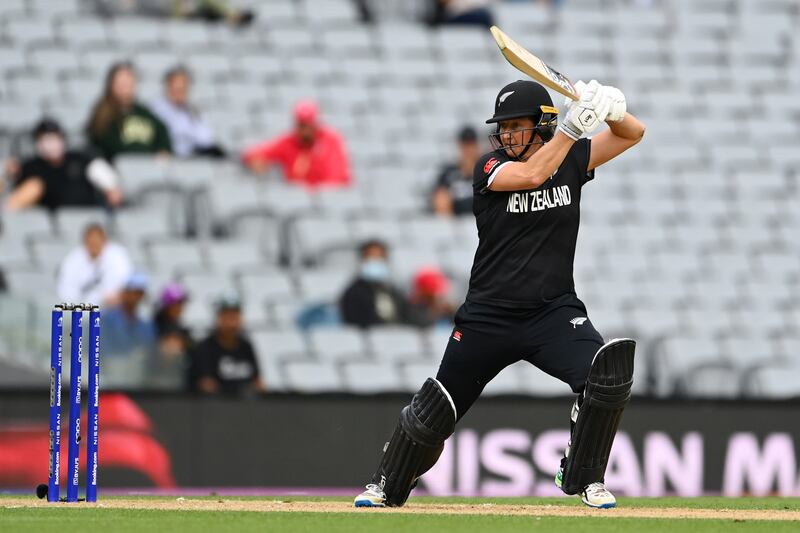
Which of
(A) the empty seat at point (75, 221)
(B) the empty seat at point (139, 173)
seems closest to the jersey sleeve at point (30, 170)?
(A) the empty seat at point (75, 221)

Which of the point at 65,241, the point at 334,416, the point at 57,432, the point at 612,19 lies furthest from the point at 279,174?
the point at 57,432

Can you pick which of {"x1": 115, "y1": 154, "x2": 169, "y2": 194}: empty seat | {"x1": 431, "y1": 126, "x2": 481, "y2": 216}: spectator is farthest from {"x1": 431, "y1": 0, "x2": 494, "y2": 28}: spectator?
{"x1": 115, "y1": 154, "x2": 169, "y2": 194}: empty seat

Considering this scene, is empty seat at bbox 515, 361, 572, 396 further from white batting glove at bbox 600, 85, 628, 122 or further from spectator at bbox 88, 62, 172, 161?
white batting glove at bbox 600, 85, 628, 122

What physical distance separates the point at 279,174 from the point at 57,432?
664cm

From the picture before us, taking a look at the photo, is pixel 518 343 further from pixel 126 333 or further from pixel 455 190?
pixel 455 190

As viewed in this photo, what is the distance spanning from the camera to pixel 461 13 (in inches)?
623

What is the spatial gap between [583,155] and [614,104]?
1.15 feet

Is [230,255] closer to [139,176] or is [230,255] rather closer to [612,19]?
[139,176]

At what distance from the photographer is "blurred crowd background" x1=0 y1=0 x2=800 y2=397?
1149 cm

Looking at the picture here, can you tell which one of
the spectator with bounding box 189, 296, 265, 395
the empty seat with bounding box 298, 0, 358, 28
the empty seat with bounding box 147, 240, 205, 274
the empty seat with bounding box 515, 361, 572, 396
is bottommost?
the empty seat with bounding box 515, 361, 572, 396

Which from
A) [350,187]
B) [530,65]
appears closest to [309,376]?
[350,187]

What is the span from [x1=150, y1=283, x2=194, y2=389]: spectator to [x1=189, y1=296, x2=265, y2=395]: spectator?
76 millimetres

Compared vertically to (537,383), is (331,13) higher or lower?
higher

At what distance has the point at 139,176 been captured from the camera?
42.1 feet
